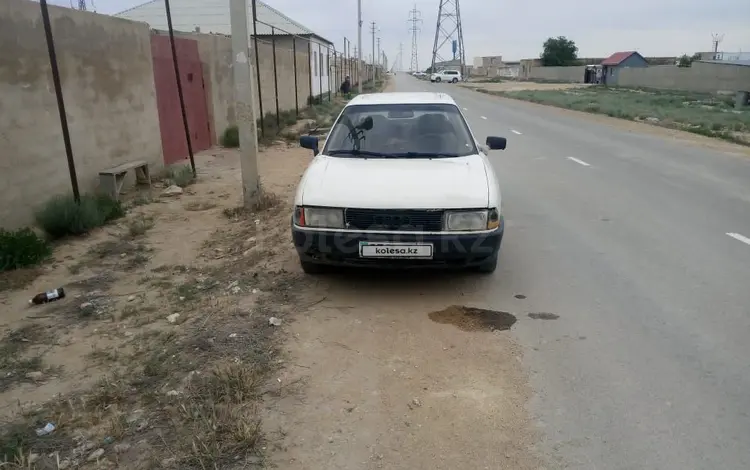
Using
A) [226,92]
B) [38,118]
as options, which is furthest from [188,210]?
[226,92]

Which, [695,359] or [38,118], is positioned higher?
[38,118]

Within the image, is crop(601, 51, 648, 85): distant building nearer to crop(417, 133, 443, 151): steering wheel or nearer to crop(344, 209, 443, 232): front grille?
crop(417, 133, 443, 151): steering wheel

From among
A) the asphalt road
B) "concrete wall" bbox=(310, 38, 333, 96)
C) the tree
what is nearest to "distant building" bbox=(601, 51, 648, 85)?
the tree

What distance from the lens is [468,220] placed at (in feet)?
15.0

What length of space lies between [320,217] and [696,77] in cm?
4717

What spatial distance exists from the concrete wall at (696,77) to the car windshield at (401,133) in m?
38.2

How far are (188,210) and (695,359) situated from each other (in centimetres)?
652

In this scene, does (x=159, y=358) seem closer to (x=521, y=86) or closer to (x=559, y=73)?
(x=521, y=86)

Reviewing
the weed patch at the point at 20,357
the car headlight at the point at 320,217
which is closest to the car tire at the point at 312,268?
the car headlight at the point at 320,217

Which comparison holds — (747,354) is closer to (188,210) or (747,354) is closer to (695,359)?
(695,359)

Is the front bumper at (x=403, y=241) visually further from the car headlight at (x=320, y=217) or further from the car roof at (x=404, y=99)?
the car roof at (x=404, y=99)

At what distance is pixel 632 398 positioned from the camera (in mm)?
3316


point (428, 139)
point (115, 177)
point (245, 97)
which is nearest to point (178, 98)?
point (115, 177)

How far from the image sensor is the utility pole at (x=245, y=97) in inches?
299
